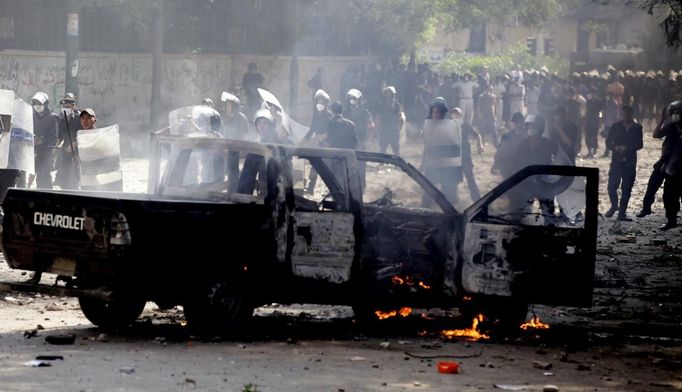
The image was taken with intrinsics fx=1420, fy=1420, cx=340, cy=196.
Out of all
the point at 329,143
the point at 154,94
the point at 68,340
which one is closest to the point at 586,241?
the point at 68,340

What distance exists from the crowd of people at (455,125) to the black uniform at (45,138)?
0.01 metres

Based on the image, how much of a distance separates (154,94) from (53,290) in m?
21.6

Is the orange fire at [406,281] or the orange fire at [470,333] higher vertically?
the orange fire at [406,281]

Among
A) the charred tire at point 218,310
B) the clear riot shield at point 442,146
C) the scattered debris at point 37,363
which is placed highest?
the clear riot shield at point 442,146

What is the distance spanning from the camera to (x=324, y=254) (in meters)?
10.3

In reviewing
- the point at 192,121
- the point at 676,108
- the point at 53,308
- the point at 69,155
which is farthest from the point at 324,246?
the point at 676,108

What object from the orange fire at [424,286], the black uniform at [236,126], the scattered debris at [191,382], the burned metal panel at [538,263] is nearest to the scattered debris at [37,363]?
the scattered debris at [191,382]

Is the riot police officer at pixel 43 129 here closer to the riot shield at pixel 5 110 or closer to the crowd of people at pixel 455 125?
the crowd of people at pixel 455 125

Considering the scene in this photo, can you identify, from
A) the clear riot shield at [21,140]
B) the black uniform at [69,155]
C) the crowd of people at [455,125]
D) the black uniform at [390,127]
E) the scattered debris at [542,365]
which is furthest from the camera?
the black uniform at [390,127]

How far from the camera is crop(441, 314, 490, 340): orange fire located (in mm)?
10891

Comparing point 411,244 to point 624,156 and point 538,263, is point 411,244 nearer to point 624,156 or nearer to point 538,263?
point 538,263

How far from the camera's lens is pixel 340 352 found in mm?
9727

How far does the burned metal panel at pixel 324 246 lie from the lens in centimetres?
1023

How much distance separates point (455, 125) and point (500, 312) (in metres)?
8.14
